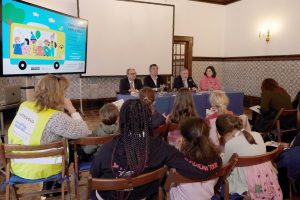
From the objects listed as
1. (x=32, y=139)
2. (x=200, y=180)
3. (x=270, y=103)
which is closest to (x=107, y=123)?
(x=32, y=139)

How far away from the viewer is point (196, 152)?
59.2 inches

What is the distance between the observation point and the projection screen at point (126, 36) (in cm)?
655

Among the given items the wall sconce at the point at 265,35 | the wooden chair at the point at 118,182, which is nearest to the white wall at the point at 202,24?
the wall sconce at the point at 265,35

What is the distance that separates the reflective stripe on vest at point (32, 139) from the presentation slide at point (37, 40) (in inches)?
66.7

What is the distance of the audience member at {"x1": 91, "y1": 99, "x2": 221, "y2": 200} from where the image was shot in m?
1.35

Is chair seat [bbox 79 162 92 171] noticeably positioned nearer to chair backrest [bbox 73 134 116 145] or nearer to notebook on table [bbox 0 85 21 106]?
chair backrest [bbox 73 134 116 145]

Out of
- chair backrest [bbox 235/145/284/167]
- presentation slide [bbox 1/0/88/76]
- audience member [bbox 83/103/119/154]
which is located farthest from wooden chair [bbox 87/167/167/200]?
presentation slide [bbox 1/0/88/76]

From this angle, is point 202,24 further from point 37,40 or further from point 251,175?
point 251,175

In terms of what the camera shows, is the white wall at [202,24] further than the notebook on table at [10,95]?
Yes

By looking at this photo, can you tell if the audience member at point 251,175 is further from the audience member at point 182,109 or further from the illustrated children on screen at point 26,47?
the illustrated children on screen at point 26,47

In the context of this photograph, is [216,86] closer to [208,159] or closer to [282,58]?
[282,58]

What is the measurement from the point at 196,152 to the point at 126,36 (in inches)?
232

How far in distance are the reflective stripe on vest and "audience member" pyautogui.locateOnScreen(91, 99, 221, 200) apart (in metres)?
0.70

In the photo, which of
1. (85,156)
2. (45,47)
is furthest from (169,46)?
A: (85,156)
